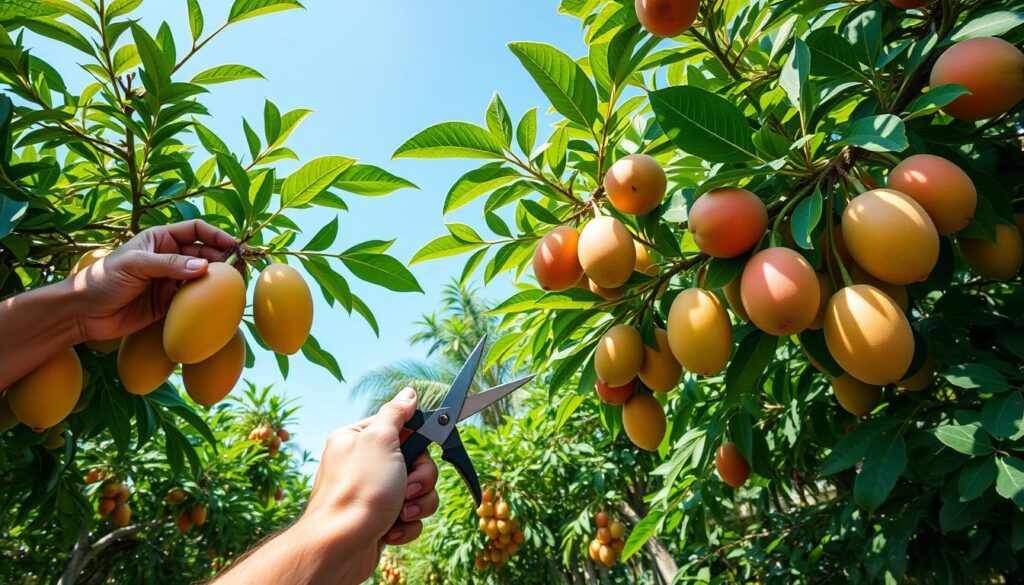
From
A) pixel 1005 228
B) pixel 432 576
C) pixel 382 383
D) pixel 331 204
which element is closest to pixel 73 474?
pixel 331 204

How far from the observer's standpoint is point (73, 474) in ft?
7.04

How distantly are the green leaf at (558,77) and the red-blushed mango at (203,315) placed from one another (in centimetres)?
69

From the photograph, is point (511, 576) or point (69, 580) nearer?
point (69, 580)

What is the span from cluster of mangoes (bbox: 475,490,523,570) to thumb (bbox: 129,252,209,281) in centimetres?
387

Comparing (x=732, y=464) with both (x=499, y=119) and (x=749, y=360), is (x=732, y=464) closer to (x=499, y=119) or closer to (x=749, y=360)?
(x=749, y=360)

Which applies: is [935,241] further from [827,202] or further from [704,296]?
[704,296]

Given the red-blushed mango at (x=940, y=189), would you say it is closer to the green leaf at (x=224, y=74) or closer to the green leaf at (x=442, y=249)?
the green leaf at (x=442, y=249)

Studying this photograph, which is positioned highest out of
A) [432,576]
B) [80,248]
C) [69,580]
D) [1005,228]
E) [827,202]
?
[80,248]

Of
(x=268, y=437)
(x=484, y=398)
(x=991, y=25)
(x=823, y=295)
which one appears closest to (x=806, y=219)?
(x=823, y=295)

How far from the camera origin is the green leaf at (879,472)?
3.63 feet

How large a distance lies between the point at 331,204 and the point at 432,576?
22.1 feet

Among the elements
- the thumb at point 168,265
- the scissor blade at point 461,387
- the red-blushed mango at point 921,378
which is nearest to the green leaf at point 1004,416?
the red-blushed mango at point 921,378

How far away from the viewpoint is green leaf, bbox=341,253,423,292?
1.27m

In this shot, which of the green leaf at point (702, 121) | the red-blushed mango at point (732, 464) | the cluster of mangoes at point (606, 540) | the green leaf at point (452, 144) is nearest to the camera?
the green leaf at point (702, 121)
